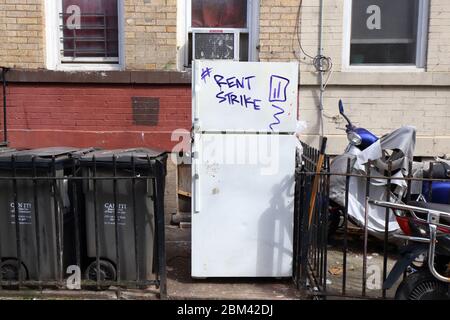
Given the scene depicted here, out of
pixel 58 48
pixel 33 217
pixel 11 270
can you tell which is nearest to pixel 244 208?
pixel 33 217

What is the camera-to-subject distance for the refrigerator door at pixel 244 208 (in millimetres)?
3968

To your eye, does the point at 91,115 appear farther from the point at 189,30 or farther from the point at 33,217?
the point at 33,217

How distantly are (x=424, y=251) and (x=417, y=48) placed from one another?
→ 3857mm

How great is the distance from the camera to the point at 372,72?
6.07 m

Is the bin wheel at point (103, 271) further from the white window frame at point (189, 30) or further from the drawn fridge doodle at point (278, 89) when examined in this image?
the white window frame at point (189, 30)

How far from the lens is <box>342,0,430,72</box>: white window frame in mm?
6070

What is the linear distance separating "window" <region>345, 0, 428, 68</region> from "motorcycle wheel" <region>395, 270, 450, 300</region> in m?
3.62

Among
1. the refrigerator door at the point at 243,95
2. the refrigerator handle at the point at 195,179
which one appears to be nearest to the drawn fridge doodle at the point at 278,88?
the refrigerator door at the point at 243,95

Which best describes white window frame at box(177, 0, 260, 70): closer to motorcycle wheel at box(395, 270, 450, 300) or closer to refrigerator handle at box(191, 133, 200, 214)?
refrigerator handle at box(191, 133, 200, 214)

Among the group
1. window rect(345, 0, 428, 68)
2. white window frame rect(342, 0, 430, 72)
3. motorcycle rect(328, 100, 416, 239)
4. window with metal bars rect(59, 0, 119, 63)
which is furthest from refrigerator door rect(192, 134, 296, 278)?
window with metal bars rect(59, 0, 119, 63)

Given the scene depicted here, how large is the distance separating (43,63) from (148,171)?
3.19 m

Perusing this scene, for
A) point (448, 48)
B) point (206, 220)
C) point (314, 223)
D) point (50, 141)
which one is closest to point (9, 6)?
point (50, 141)

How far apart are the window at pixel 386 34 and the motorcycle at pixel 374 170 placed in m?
1.73

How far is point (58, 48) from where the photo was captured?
6281 millimetres
